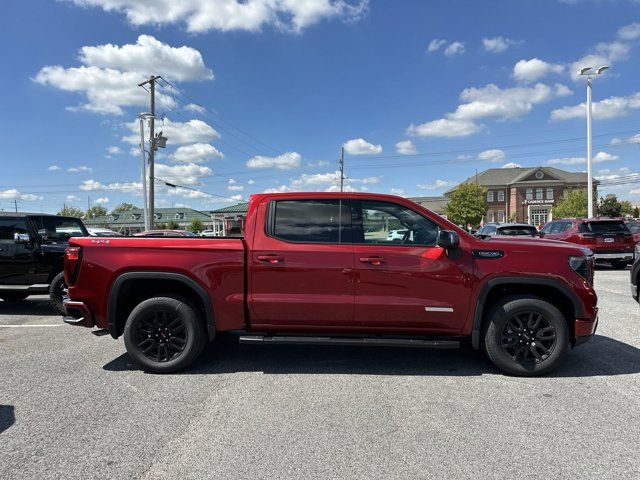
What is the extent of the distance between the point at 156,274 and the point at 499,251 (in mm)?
3524

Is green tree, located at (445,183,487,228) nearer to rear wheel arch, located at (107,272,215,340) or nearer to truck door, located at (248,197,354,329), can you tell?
truck door, located at (248,197,354,329)

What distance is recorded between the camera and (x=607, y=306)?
796cm

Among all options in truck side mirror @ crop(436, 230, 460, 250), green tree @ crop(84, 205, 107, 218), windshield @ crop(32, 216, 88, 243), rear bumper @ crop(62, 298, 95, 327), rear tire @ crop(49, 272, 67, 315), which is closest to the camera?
truck side mirror @ crop(436, 230, 460, 250)

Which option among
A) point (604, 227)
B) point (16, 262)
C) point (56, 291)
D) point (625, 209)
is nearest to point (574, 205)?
point (625, 209)

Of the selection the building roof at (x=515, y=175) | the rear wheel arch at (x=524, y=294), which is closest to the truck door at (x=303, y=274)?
the rear wheel arch at (x=524, y=294)

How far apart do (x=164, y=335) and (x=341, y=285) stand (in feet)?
6.49

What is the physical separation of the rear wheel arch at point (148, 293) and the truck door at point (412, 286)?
1.60m

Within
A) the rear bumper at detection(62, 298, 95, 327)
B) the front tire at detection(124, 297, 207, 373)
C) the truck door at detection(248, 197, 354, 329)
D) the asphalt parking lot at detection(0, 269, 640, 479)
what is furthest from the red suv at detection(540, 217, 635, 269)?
the rear bumper at detection(62, 298, 95, 327)

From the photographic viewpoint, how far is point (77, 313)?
4.63m

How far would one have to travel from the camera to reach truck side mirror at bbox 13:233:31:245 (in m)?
7.58

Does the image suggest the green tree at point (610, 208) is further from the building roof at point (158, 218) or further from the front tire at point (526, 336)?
the building roof at point (158, 218)

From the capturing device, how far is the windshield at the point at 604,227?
44.6 ft

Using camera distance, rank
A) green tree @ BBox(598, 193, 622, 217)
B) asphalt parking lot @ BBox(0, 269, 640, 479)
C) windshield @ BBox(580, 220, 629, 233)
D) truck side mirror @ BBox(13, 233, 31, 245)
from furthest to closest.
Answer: green tree @ BBox(598, 193, 622, 217), windshield @ BBox(580, 220, 629, 233), truck side mirror @ BBox(13, 233, 31, 245), asphalt parking lot @ BBox(0, 269, 640, 479)

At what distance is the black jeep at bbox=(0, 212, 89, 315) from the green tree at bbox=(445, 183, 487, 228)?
62584mm
